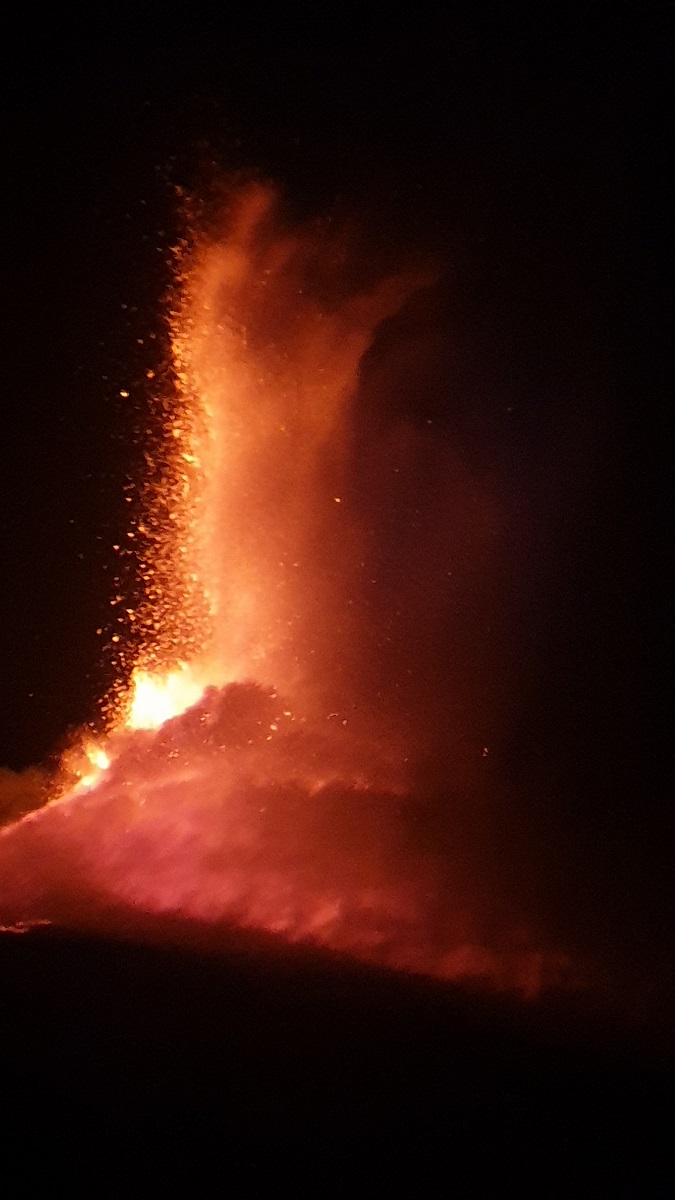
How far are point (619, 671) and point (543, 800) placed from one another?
0.57 metres

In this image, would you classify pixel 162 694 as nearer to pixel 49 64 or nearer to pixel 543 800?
pixel 543 800

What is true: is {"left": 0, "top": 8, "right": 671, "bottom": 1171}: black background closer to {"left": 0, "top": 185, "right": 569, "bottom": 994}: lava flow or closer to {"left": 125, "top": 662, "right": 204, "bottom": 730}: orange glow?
{"left": 0, "top": 185, "right": 569, "bottom": 994}: lava flow

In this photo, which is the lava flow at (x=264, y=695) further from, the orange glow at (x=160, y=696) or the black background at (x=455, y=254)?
the black background at (x=455, y=254)

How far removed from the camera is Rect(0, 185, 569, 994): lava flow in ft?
6.93

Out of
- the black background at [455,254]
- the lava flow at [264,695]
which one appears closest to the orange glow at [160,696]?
the lava flow at [264,695]

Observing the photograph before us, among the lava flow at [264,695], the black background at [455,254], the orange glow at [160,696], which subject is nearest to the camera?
the black background at [455,254]

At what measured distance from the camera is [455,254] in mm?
1970

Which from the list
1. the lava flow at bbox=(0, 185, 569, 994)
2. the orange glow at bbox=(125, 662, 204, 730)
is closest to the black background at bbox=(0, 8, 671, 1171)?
the lava flow at bbox=(0, 185, 569, 994)

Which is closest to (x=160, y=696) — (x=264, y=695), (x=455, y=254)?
(x=264, y=695)

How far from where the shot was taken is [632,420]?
2293 millimetres

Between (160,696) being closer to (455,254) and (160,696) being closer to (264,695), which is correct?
(264,695)

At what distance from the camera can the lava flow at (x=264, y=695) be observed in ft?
6.93

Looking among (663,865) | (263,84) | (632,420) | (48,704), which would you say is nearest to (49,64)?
(263,84)

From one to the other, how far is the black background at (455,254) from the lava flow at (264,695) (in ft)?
0.60
